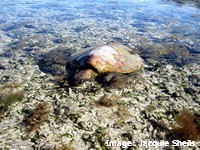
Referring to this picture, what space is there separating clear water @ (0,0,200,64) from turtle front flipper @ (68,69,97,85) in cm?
414

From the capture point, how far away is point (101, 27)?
19766mm

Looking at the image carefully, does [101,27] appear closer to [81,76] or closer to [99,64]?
[99,64]

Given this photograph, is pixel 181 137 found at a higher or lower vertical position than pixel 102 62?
lower

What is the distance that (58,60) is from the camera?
1314 centimetres

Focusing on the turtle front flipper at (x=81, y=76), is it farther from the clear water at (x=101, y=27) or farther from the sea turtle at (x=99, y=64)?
the clear water at (x=101, y=27)

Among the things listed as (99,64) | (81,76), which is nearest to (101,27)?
(99,64)

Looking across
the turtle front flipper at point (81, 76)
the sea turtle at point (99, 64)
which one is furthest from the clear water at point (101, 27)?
the turtle front flipper at point (81, 76)

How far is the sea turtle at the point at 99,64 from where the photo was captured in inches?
442

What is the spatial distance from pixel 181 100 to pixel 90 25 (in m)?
12.5

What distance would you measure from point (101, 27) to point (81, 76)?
9.75m

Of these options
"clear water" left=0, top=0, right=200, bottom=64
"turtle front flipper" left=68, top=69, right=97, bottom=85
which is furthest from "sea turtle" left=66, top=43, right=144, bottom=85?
"clear water" left=0, top=0, right=200, bottom=64

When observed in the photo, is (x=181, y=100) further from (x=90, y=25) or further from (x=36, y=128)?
(x=90, y=25)

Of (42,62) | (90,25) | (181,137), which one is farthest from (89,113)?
(90,25)

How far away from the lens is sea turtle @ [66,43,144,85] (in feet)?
36.8
